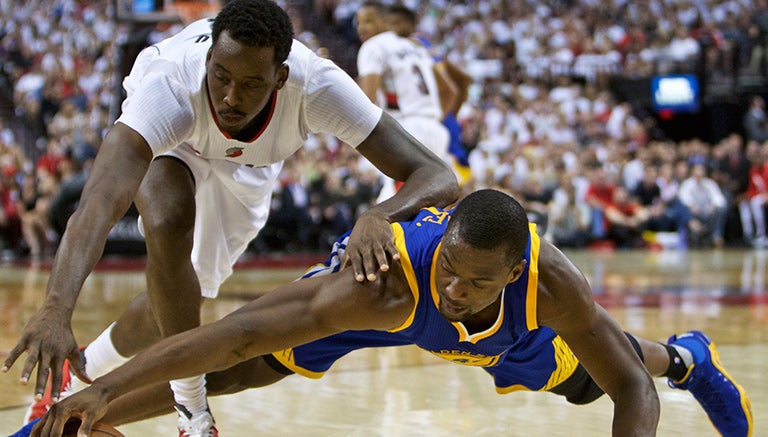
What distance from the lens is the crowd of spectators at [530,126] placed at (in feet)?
43.8

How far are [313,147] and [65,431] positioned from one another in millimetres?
12656

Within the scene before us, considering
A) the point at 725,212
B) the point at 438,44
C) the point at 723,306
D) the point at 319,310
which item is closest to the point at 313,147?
the point at 438,44

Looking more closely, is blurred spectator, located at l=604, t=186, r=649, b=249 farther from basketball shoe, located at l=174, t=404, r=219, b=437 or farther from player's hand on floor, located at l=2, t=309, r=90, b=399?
player's hand on floor, located at l=2, t=309, r=90, b=399

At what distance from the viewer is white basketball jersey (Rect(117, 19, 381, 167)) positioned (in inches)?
123

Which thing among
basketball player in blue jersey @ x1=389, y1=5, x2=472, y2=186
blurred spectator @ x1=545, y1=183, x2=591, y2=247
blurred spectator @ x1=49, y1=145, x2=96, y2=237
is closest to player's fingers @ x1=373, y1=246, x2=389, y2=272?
basketball player in blue jersey @ x1=389, y1=5, x2=472, y2=186

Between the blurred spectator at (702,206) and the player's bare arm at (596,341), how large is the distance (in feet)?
43.8


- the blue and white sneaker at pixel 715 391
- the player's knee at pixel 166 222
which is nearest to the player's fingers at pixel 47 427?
the player's knee at pixel 166 222

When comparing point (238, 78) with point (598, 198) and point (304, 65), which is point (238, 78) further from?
point (598, 198)

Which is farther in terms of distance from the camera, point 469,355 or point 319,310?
point 469,355

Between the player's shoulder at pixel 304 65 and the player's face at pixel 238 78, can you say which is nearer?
the player's face at pixel 238 78

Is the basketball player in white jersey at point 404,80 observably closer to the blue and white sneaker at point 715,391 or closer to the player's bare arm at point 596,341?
the blue and white sneaker at point 715,391

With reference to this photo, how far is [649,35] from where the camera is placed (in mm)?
19172

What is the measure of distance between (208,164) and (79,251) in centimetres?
103

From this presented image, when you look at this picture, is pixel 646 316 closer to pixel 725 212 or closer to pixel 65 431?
pixel 65 431
